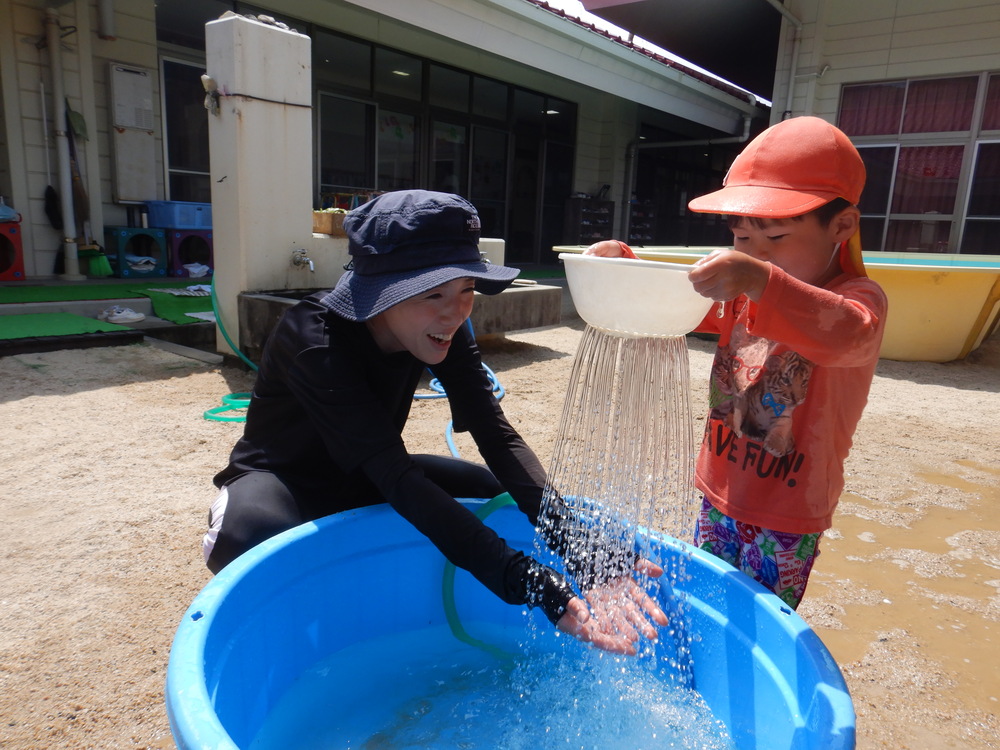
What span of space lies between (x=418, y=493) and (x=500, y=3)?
783 cm

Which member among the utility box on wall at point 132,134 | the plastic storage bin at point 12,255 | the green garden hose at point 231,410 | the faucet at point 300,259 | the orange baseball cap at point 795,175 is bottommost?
the green garden hose at point 231,410

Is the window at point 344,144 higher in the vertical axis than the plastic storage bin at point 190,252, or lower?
higher

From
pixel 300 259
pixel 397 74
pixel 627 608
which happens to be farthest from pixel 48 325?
pixel 397 74

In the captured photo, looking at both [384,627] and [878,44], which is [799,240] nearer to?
[384,627]

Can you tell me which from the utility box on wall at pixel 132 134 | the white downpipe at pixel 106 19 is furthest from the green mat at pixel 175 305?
the white downpipe at pixel 106 19

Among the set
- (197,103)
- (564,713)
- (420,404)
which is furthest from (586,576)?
(197,103)

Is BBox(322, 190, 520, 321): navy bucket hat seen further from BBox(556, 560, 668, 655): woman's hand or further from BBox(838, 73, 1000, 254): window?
BBox(838, 73, 1000, 254): window

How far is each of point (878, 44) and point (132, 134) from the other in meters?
8.49

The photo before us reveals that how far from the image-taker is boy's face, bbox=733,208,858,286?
1214mm

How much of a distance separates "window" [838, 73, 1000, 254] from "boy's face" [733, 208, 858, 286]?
8.65 meters

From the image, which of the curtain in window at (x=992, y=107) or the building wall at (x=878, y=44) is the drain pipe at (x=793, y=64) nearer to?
the building wall at (x=878, y=44)

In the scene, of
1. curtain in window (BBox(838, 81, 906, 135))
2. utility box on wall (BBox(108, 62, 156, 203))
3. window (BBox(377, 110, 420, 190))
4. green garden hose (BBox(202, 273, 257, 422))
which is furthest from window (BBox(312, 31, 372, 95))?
curtain in window (BBox(838, 81, 906, 135))

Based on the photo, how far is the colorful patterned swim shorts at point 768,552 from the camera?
1.43 meters

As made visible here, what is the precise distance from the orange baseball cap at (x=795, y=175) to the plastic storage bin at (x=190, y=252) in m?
6.52
